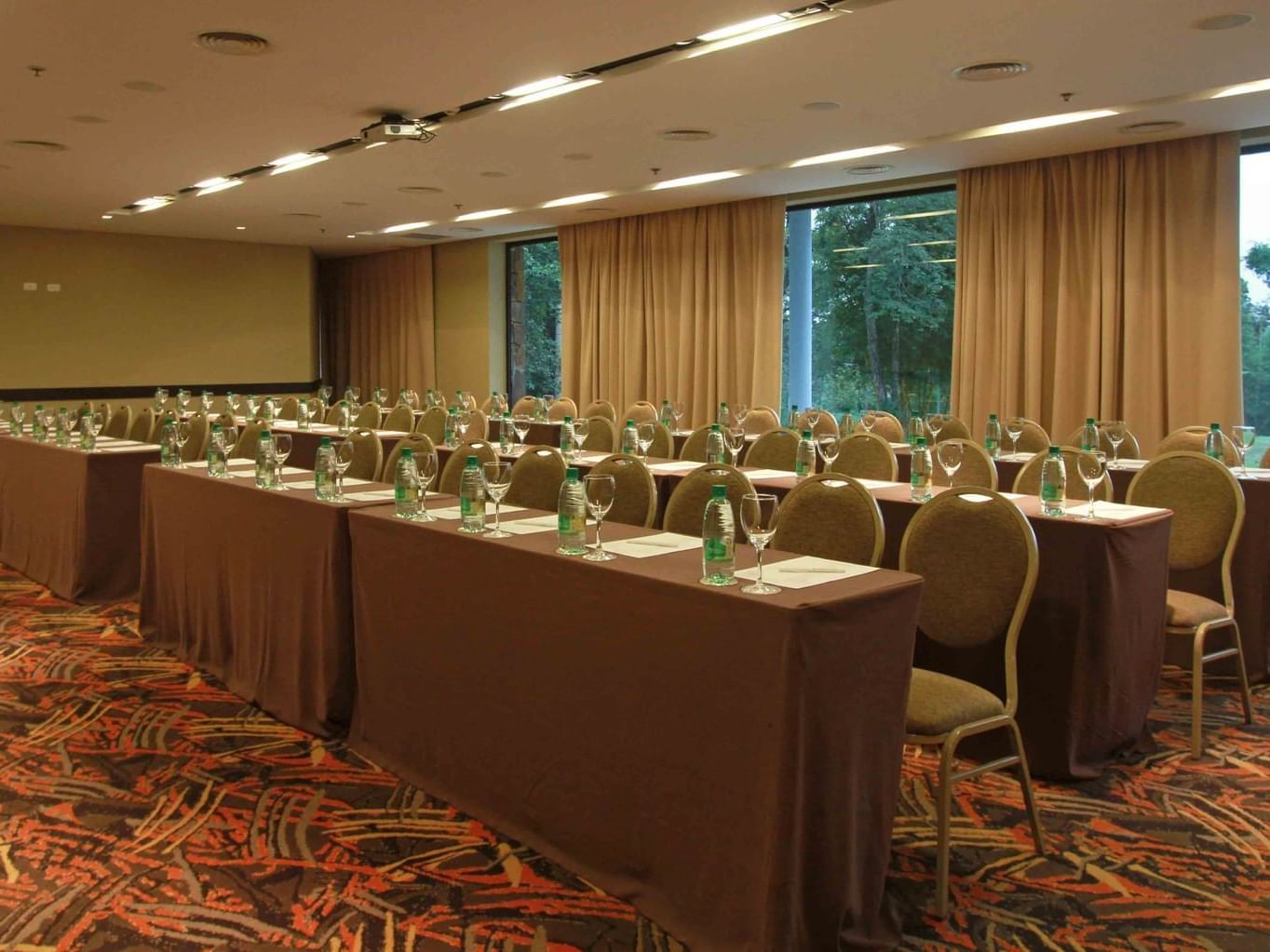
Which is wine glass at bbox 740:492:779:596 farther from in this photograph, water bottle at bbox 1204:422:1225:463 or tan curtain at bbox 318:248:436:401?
tan curtain at bbox 318:248:436:401

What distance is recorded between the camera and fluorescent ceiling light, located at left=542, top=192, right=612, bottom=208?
437 inches

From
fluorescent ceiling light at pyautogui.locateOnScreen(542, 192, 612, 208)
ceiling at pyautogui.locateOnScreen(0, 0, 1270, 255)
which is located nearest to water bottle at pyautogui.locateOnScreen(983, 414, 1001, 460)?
ceiling at pyautogui.locateOnScreen(0, 0, 1270, 255)

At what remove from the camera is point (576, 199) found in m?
11.4

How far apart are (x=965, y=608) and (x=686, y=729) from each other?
3.31 feet

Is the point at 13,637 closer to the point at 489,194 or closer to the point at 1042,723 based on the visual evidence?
the point at 1042,723

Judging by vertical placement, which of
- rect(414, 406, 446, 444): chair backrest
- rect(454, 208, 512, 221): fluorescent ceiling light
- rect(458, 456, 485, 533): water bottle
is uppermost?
rect(454, 208, 512, 221): fluorescent ceiling light

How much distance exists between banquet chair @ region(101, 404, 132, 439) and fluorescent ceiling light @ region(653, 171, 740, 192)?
504cm

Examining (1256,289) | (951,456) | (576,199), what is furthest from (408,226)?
(951,456)

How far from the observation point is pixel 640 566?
288 centimetres

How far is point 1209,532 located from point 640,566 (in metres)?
2.63

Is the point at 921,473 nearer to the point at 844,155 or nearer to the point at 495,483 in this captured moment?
the point at 495,483

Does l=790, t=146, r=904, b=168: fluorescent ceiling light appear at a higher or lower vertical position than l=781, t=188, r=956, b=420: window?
higher

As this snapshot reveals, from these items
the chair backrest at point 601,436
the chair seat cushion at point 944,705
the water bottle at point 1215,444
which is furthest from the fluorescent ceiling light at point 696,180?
the chair seat cushion at point 944,705

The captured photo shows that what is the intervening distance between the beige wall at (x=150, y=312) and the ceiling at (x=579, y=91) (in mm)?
4108
